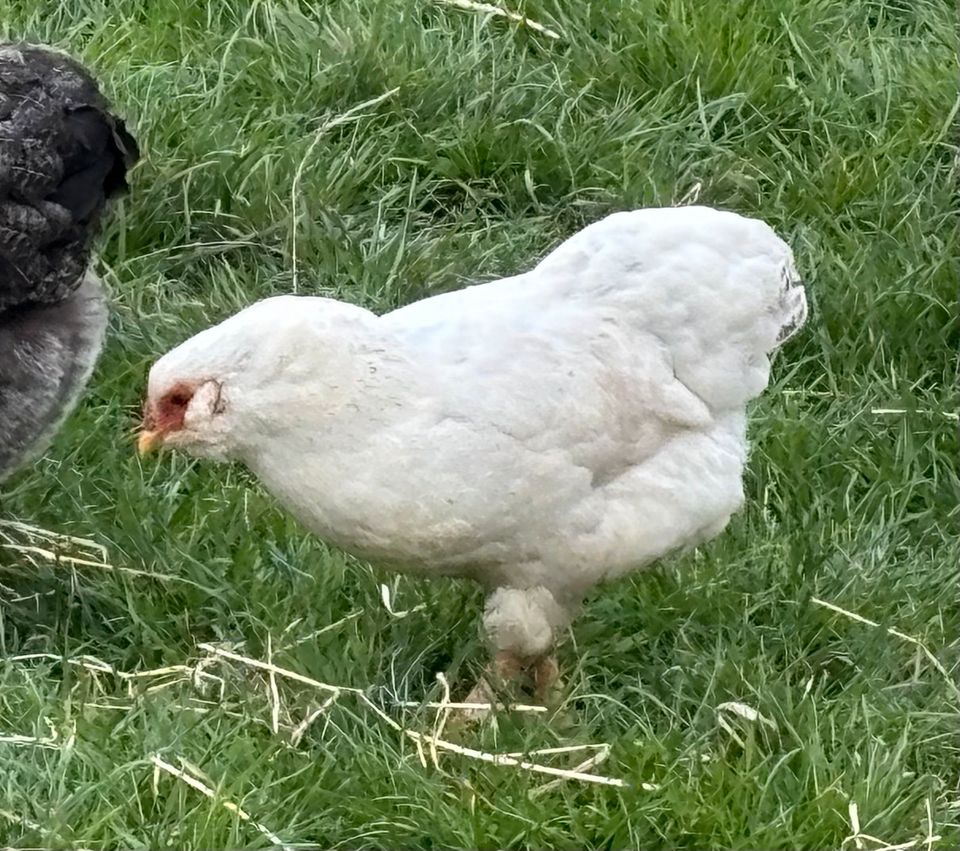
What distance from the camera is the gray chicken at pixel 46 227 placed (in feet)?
9.66

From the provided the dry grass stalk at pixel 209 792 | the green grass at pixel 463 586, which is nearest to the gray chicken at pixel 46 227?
the green grass at pixel 463 586

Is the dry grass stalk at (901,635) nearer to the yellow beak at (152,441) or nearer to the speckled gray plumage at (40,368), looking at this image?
the yellow beak at (152,441)

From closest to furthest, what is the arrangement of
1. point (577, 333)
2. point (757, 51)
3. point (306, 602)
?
point (577, 333), point (306, 602), point (757, 51)

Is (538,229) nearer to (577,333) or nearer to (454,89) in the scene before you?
(454,89)

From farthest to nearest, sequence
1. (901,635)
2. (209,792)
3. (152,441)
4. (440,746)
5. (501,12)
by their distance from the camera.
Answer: (501,12), (901,635), (440,746), (209,792), (152,441)

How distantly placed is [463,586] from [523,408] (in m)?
0.71

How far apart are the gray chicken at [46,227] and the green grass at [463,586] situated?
12.4 inches

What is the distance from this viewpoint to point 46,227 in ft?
9.73

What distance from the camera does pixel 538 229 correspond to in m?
4.05

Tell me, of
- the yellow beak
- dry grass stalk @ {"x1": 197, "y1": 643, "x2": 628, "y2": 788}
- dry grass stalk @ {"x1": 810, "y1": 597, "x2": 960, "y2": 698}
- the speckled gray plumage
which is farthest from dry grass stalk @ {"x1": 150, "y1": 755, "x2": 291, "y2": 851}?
dry grass stalk @ {"x1": 810, "y1": 597, "x2": 960, "y2": 698}

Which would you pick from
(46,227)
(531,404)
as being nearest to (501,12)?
(46,227)

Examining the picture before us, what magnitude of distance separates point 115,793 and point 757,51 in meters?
2.80

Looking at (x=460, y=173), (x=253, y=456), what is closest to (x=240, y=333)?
(x=253, y=456)

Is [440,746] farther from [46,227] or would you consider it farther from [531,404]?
[46,227]
